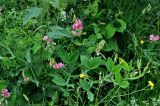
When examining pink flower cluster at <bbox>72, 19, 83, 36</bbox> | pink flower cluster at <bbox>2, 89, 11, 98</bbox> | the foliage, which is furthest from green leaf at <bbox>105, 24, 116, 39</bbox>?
pink flower cluster at <bbox>2, 89, 11, 98</bbox>

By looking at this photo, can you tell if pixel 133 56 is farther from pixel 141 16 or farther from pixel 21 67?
pixel 21 67

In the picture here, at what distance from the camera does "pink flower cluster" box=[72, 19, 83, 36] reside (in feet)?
9.02

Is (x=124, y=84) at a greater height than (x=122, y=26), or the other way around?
(x=122, y=26)

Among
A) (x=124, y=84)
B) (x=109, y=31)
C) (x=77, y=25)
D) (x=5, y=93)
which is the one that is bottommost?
(x=5, y=93)

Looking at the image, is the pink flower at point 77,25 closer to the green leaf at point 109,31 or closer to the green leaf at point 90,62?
the green leaf at point 90,62

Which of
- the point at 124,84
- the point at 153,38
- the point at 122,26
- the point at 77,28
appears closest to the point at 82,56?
the point at 77,28

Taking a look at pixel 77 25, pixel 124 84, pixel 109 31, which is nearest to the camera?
pixel 124 84

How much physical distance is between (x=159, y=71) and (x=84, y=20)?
63 cm

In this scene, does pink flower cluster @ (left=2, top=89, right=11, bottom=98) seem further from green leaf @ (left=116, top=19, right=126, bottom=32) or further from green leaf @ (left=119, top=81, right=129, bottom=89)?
green leaf @ (left=116, top=19, right=126, bottom=32)

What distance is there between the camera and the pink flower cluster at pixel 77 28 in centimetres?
275

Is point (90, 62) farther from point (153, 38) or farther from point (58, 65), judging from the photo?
point (153, 38)

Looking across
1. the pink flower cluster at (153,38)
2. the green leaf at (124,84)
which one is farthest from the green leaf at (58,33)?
the pink flower cluster at (153,38)

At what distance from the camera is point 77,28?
278 centimetres

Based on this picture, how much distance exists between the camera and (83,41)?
2895 mm
